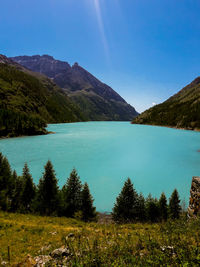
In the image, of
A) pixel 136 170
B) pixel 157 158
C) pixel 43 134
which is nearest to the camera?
pixel 136 170

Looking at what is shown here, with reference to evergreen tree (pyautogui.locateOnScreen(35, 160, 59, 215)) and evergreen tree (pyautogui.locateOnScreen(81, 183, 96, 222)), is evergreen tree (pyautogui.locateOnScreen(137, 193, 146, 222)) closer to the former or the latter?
evergreen tree (pyautogui.locateOnScreen(81, 183, 96, 222))

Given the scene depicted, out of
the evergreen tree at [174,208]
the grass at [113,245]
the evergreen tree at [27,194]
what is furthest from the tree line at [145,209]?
the evergreen tree at [27,194]

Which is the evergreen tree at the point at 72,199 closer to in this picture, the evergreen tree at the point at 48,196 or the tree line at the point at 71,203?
the tree line at the point at 71,203

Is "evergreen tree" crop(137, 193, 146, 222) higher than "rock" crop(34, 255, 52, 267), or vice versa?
"rock" crop(34, 255, 52, 267)

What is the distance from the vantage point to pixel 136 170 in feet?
151

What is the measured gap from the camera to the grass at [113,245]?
5.87 m

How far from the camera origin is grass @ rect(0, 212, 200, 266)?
5.87m

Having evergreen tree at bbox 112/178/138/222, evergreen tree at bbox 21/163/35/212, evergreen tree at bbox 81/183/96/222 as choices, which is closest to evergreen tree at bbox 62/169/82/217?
evergreen tree at bbox 81/183/96/222

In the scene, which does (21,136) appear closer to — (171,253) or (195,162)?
(195,162)

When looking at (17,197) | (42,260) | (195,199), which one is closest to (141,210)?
(195,199)

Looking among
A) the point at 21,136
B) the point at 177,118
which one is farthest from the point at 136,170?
the point at 177,118

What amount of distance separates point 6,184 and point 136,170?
118ft

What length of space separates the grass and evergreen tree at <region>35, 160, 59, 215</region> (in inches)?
365

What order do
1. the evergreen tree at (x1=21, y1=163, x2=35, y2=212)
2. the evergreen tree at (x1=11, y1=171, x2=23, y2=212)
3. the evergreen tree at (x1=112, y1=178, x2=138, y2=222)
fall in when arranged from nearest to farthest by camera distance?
the evergreen tree at (x1=112, y1=178, x2=138, y2=222)
the evergreen tree at (x1=11, y1=171, x2=23, y2=212)
the evergreen tree at (x1=21, y1=163, x2=35, y2=212)
